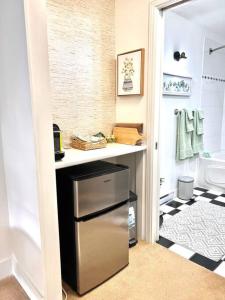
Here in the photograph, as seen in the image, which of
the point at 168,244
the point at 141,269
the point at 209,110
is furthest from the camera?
the point at 209,110

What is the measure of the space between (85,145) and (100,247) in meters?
0.73

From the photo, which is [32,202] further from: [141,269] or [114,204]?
[141,269]

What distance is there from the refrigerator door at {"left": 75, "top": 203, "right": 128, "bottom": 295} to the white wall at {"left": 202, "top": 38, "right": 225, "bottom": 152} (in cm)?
250

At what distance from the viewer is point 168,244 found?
204 centimetres

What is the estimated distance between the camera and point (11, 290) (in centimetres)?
155

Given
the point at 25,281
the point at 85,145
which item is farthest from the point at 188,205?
the point at 25,281

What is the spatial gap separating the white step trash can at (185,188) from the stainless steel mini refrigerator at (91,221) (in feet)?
5.20

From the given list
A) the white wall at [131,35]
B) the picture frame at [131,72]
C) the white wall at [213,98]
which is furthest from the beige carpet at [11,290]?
the white wall at [213,98]

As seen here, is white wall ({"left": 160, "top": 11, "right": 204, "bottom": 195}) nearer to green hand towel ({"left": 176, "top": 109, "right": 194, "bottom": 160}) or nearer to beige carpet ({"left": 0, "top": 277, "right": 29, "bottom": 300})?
green hand towel ({"left": 176, "top": 109, "right": 194, "bottom": 160})

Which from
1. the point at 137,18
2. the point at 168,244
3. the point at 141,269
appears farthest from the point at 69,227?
the point at 137,18

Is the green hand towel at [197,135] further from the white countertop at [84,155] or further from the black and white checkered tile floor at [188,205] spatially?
the white countertop at [84,155]

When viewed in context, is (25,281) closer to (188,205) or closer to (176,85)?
(188,205)

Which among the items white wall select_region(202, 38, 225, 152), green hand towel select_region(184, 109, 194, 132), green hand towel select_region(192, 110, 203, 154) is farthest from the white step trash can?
white wall select_region(202, 38, 225, 152)

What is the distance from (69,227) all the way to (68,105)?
0.93 metres
